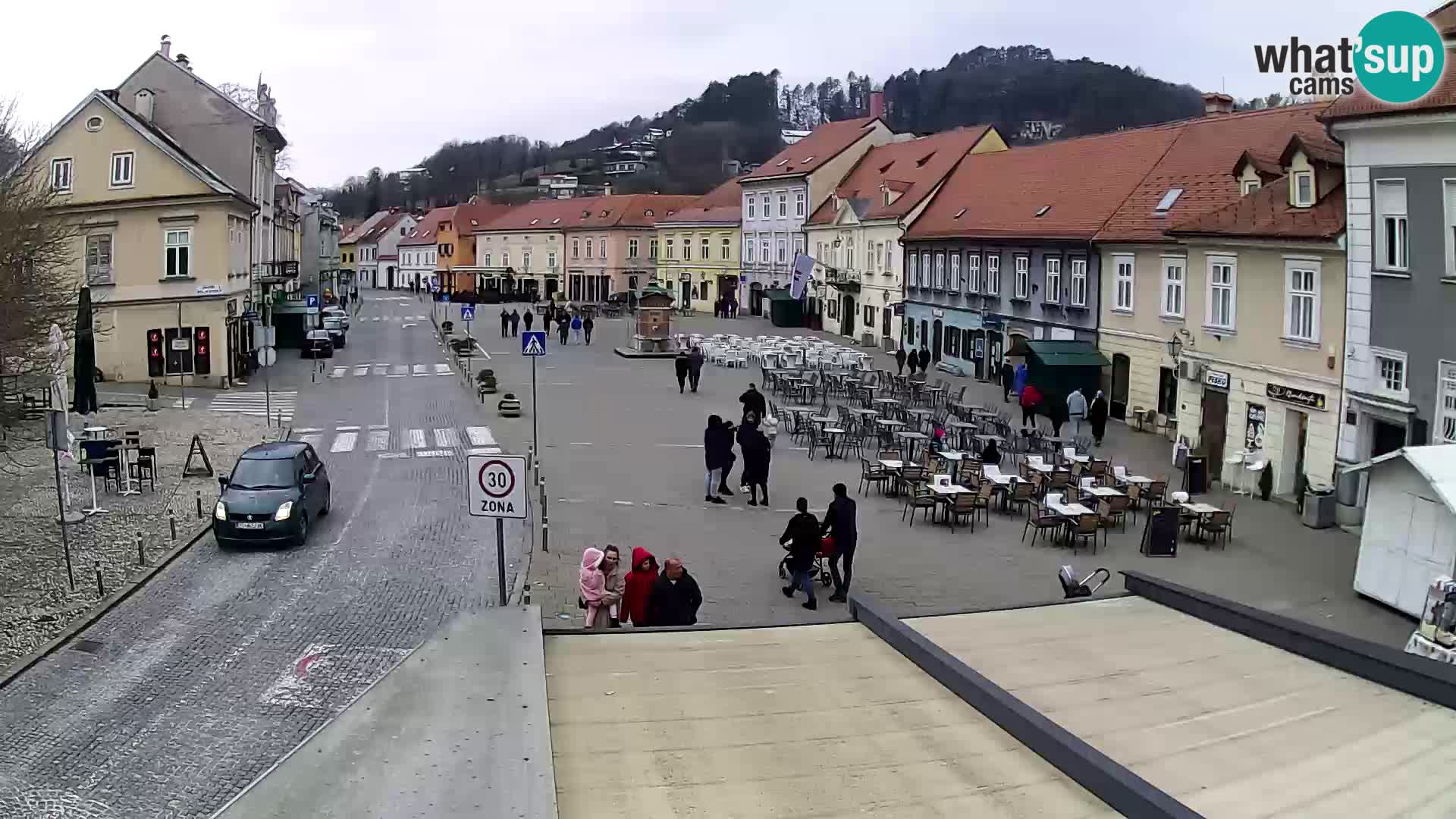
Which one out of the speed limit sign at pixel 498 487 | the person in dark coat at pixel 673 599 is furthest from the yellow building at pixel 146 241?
the person in dark coat at pixel 673 599

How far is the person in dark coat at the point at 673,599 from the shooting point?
1268 centimetres

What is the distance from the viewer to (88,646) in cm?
1441

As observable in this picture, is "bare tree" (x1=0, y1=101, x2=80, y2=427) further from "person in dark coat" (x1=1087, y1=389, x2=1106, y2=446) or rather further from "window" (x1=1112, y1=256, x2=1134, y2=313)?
"window" (x1=1112, y1=256, x2=1134, y2=313)

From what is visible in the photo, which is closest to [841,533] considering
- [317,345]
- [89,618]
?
→ [89,618]

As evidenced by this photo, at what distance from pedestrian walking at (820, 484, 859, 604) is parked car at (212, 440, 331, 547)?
8.35 metres

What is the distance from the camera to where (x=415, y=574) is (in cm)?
1766

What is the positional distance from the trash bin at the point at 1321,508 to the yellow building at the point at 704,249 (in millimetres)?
60823

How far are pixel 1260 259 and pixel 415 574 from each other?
18.0 meters

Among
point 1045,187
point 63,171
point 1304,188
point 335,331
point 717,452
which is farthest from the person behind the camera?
point 335,331

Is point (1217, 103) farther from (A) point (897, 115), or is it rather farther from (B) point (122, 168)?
(A) point (897, 115)

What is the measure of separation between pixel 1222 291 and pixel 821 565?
14.9m

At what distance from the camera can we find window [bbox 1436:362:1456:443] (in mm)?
19516

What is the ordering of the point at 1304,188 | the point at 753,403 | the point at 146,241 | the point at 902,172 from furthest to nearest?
the point at 902,172
the point at 146,241
the point at 753,403
the point at 1304,188

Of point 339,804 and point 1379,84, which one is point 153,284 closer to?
point 1379,84
